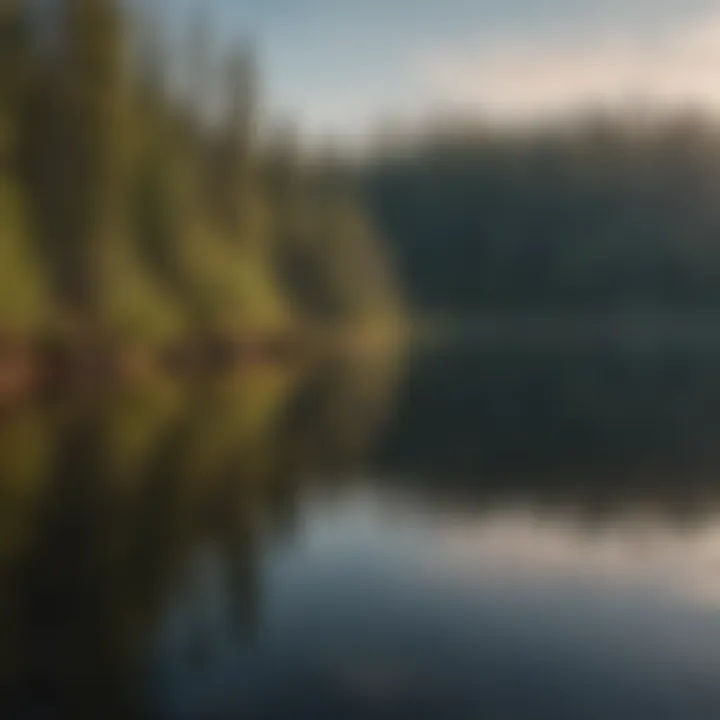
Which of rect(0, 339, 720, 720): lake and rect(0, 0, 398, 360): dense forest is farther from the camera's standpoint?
rect(0, 0, 398, 360): dense forest

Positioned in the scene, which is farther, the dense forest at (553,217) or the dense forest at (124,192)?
the dense forest at (553,217)

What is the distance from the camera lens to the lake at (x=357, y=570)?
9.84 metres

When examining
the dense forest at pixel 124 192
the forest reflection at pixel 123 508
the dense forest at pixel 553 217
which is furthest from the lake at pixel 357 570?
the dense forest at pixel 553 217

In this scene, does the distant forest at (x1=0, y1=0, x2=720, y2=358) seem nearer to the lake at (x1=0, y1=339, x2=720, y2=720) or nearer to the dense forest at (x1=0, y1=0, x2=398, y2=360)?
the dense forest at (x1=0, y1=0, x2=398, y2=360)

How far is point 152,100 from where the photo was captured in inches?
2501

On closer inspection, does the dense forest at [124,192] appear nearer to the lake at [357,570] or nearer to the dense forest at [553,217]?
the lake at [357,570]

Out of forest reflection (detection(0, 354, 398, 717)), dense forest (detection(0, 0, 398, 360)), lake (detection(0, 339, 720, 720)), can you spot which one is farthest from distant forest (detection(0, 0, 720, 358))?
lake (detection(0, 339, 720, 720))

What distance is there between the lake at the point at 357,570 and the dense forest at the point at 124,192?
15106 millimetres

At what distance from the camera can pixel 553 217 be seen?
171875 mm

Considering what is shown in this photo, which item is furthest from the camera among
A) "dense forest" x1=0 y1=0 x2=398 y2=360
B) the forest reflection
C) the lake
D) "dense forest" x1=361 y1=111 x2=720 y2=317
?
"dense forest" x1=361 y1=111 x2=720 y2=317

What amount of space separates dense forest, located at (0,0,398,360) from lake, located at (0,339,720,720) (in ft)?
49.6

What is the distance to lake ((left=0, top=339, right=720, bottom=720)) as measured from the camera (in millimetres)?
9836

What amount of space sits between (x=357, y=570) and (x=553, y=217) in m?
162

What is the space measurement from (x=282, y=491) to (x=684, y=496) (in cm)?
678
